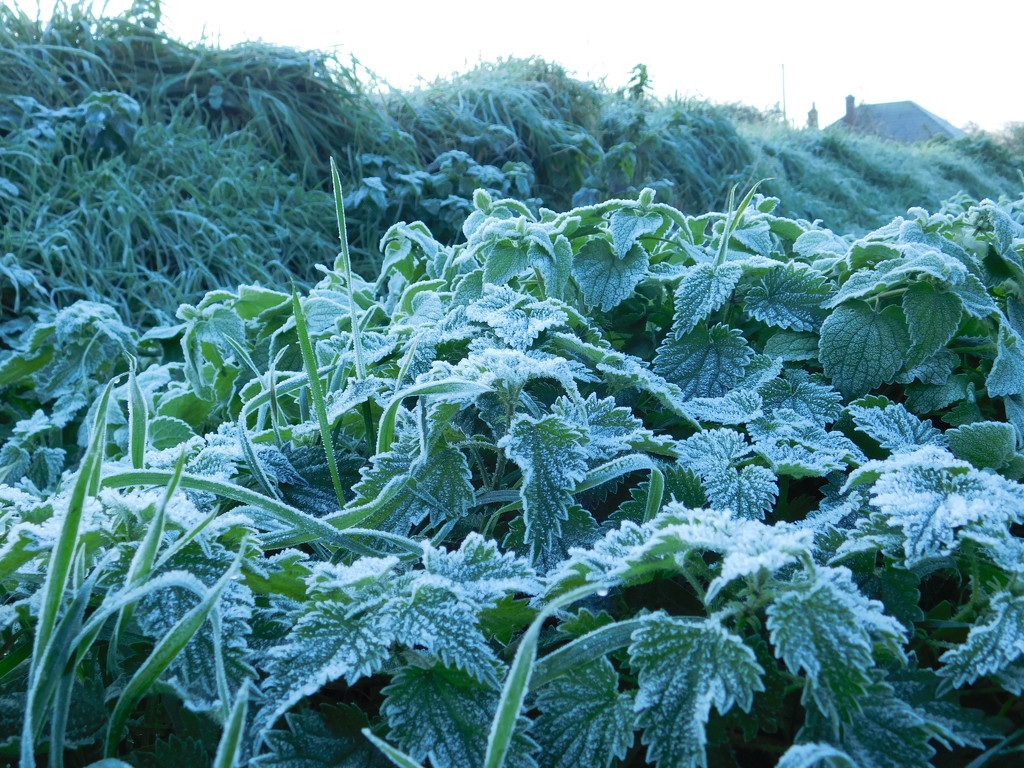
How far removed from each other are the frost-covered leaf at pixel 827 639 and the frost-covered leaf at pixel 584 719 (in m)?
0.12

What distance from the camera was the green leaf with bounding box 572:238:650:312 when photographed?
0.95 metres

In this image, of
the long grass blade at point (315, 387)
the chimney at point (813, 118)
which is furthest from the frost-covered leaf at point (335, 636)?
the chimney at point (813, 118)

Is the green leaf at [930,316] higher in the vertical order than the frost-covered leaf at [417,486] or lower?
higher

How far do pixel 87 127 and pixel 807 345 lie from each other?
3140mm

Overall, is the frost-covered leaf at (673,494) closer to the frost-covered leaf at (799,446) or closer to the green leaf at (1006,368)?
the frost-covered leaf at (799,446)

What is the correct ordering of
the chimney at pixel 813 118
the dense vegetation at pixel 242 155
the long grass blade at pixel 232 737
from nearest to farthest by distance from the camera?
the long grass blade at pixel 232 737 → the dense vegetation at pixel 242 155 → the chimney at pixel 813 118

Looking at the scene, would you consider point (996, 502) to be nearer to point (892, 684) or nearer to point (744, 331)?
point (892, 684)

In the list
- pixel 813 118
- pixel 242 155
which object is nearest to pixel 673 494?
pixel 242 155

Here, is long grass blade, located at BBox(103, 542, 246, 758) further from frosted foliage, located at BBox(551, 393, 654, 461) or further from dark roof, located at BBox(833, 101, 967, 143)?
dark roof, located at BBox(833, 101, 967, 143)

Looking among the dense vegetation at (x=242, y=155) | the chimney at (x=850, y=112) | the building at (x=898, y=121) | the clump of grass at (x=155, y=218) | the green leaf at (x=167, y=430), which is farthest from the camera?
the chimney at (x=850, y=112)

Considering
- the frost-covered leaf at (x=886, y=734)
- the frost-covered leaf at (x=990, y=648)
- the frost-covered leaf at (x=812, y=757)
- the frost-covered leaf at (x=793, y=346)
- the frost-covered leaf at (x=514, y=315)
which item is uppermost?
the frost-covered leaf at (x=514, y=315)

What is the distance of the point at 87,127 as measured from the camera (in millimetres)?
3115

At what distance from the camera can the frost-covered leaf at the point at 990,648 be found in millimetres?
504

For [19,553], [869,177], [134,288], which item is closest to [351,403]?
[19,553]
